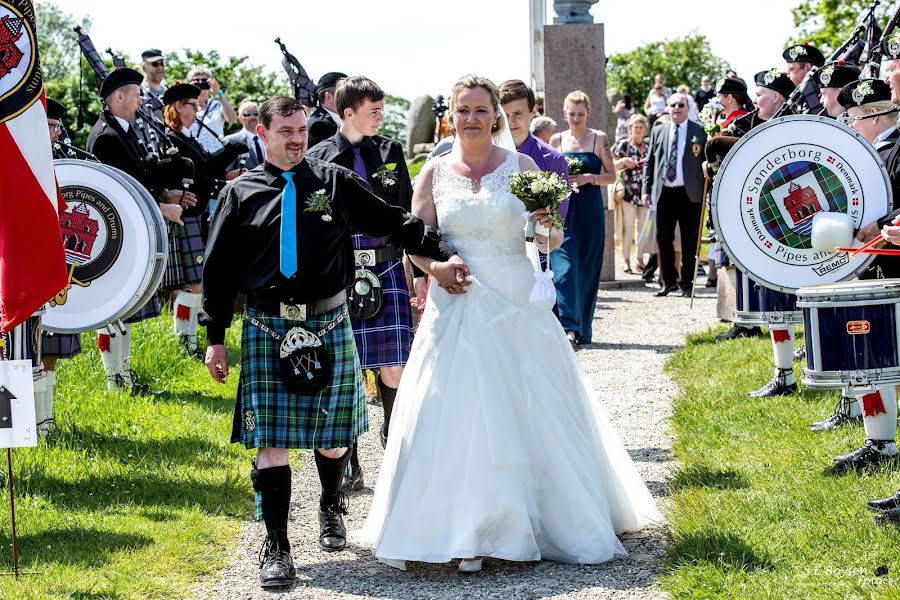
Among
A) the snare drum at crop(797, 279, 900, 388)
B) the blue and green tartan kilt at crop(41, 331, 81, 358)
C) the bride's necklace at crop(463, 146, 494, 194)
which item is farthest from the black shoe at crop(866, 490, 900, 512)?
the blue and green tartan kilt at crop(41, 331, 81, 358)

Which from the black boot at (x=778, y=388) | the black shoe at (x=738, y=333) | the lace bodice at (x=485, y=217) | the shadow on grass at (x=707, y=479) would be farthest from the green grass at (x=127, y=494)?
the black shoe at (x=738, y=333)

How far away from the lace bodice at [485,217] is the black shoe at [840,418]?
88.6 inches

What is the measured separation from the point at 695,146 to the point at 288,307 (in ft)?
27.2

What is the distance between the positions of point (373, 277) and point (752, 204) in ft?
6.20

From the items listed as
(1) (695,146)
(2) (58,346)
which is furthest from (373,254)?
(1) (695,146)

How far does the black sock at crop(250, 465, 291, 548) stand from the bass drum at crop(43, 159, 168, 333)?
1792mm

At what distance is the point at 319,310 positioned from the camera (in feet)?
15.8

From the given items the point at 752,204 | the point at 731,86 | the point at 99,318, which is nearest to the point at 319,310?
the point at 99,318

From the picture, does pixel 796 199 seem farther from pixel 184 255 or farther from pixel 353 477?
pixel 184 255

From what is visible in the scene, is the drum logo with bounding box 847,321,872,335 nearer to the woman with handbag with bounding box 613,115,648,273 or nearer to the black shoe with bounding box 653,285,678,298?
the black shoe with bounding box 653,285,678,298

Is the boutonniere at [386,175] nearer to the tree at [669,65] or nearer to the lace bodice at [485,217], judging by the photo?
the lace bodice at [485,217]

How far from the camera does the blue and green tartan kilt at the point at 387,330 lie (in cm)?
610

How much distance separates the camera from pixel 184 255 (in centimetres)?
949

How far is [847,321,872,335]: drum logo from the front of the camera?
209 inches
